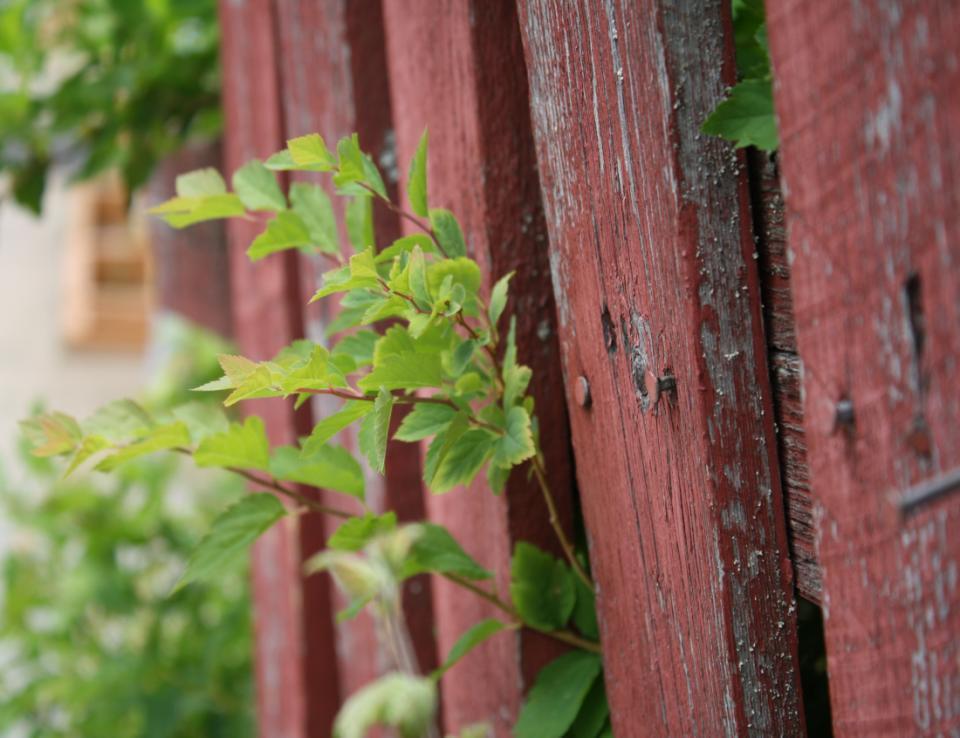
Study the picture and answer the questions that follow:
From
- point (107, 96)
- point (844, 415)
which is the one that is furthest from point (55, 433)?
point (107, 96)

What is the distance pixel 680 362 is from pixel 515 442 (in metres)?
0.16

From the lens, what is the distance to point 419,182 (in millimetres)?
863

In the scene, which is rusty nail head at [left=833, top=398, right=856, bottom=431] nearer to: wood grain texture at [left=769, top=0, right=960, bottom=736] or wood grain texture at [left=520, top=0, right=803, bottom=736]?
wood grain texture at [left=769, top=0, right=960, bottom=736]

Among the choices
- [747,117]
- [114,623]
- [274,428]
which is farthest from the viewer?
[114,623]

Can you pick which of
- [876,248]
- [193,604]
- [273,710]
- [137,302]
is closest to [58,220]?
[137,302]

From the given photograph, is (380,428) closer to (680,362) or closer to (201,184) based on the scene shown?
(680,362)

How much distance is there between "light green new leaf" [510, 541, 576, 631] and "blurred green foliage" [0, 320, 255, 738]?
207cm

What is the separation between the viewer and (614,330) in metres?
0.82

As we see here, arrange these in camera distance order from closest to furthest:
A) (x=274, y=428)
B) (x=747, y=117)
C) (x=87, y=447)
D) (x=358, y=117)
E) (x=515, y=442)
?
1. (x=747, y=117)
2. (x=515, y=442)
3. (x=87, y=447)
4. (x=358, y=117)
5. (x=274, y=428)

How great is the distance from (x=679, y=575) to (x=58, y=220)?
643 centimetres

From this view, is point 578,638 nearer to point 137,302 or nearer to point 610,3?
point 610,3

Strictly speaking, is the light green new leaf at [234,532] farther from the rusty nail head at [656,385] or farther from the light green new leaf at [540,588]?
the rusty nail head at [656,385]

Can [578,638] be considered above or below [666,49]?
below

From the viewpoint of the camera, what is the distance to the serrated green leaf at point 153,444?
0.92 metres
